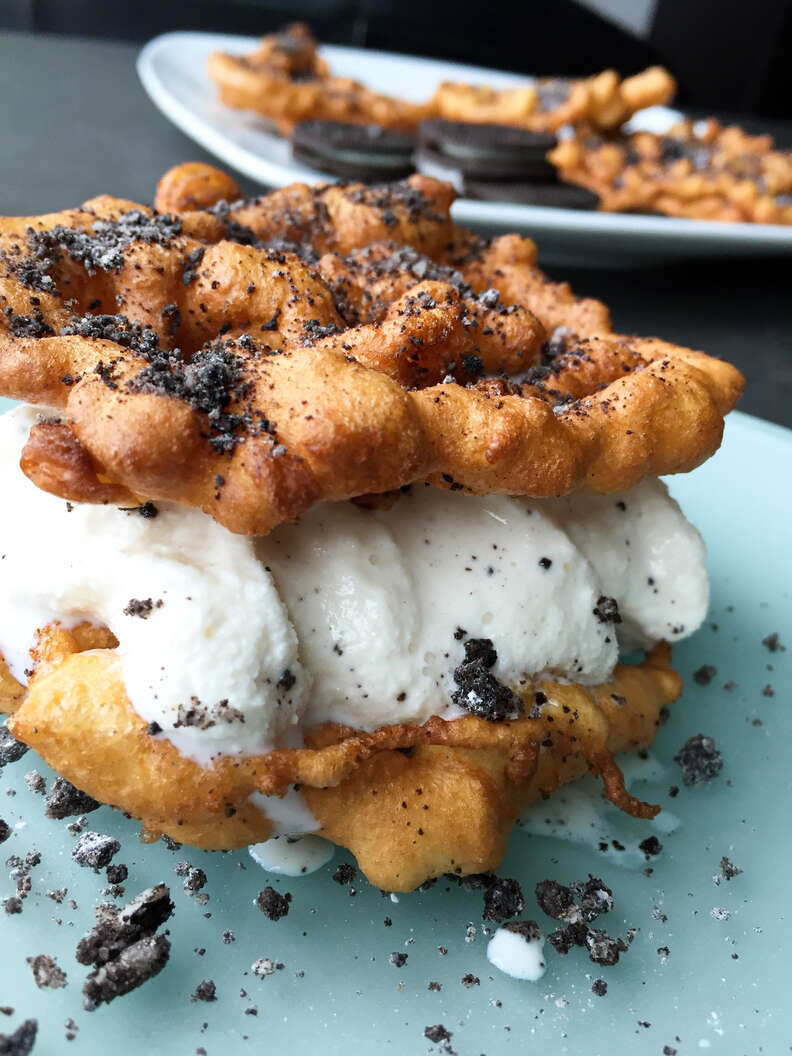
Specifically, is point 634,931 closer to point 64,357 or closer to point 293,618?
point 293,618

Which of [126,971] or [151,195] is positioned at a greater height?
[126,971]

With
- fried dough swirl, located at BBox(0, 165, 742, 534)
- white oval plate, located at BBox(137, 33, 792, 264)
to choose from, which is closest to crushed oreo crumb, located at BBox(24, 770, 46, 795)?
fried dough swirl, located at BBox(0, 165, 742, 534)

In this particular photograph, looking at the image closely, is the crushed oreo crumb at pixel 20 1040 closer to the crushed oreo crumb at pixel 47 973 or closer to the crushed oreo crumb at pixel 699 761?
the crushed oreo crumb at pixel 47 973

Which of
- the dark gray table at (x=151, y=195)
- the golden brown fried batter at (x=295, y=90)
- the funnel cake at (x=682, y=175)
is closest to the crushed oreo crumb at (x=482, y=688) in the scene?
the dark gray table at (x=151, y=195)

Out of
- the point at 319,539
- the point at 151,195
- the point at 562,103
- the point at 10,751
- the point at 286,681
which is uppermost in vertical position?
the point at 319,539

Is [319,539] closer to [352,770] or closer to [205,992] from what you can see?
[352,770]

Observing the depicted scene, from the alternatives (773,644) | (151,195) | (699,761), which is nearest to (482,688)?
(699,761)

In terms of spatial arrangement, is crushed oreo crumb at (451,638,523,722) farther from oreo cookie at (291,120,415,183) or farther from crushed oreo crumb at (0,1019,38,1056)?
oreo cookie at (291,120,415,183)
